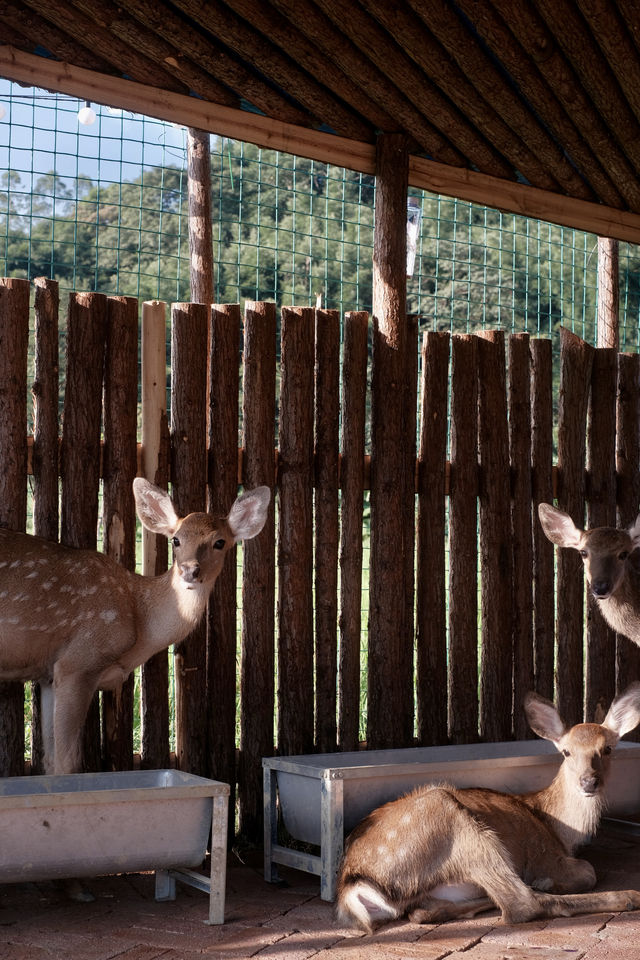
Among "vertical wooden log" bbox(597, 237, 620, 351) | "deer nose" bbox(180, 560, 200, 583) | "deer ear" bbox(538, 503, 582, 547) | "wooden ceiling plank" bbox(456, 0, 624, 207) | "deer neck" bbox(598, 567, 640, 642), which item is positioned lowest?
"deer neck" bbox(598, 567, 640, 642)

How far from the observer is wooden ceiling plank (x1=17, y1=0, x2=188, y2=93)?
599cm

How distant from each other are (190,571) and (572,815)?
218cm

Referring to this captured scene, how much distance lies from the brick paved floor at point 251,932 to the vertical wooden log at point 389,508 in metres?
1.60

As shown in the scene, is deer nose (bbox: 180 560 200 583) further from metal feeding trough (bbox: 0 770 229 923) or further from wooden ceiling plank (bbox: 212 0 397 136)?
wooden ceiling plank (bbox: 212 0 397 136)

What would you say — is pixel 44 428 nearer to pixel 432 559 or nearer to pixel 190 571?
pixel 190 571

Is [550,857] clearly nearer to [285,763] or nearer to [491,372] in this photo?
[285,763]

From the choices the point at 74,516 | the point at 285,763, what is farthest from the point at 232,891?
the point at 74,516

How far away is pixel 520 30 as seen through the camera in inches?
245

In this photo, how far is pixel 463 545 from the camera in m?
7.29

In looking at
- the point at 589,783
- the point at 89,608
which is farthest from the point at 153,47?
the point at 589,783

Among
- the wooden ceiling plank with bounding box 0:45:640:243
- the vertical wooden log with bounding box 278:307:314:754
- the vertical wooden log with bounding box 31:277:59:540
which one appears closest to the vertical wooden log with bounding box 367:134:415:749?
the wooden ceiling plank with bounding box 0:45:640:243

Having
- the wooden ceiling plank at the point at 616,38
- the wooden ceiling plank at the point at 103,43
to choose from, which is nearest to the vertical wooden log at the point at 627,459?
the wooden ceiling plank at the point at 616,38

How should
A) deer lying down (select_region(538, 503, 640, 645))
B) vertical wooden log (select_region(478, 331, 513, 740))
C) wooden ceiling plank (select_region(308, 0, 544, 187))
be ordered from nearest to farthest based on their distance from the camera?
wooden ceiling plank (select_region(308, 0, 544, 187))
deer lying down (select_region(538, 503, 640, 645))
vertical wooden log (select_region(478, 331, 513, 740))

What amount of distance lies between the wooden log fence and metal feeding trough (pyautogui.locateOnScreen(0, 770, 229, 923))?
1.29 m
